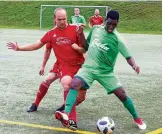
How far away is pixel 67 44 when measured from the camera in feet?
24.5

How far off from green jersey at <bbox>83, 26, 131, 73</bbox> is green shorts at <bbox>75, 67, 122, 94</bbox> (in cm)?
6

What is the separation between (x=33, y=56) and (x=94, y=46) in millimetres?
10111

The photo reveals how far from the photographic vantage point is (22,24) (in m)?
40.6

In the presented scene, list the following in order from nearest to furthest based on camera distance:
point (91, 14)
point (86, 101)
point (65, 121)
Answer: point (65, 121)
point (86, 101)
point (91, 14)

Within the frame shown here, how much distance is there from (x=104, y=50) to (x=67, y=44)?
0.81 meters

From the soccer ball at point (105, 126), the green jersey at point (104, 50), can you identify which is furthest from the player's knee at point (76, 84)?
the soccer ball at point (105, 126)

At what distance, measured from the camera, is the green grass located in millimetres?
36531

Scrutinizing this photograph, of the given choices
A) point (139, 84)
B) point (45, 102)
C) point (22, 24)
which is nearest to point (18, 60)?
point (139, 84)

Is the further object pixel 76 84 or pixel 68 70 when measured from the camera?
pixel 68 70

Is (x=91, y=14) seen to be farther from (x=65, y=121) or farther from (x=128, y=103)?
(x=65, y=121)

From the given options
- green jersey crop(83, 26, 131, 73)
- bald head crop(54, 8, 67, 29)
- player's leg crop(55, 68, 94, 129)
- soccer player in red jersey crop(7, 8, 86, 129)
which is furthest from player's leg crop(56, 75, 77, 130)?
bald head crop(54, 8, 67, 29)

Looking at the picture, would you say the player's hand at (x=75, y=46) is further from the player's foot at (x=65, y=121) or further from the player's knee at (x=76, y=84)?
the player's foot at (x=65, y=121)

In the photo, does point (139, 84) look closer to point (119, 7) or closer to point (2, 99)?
point (2, 99)

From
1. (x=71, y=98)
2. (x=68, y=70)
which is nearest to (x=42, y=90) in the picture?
(x=68, y=70)
